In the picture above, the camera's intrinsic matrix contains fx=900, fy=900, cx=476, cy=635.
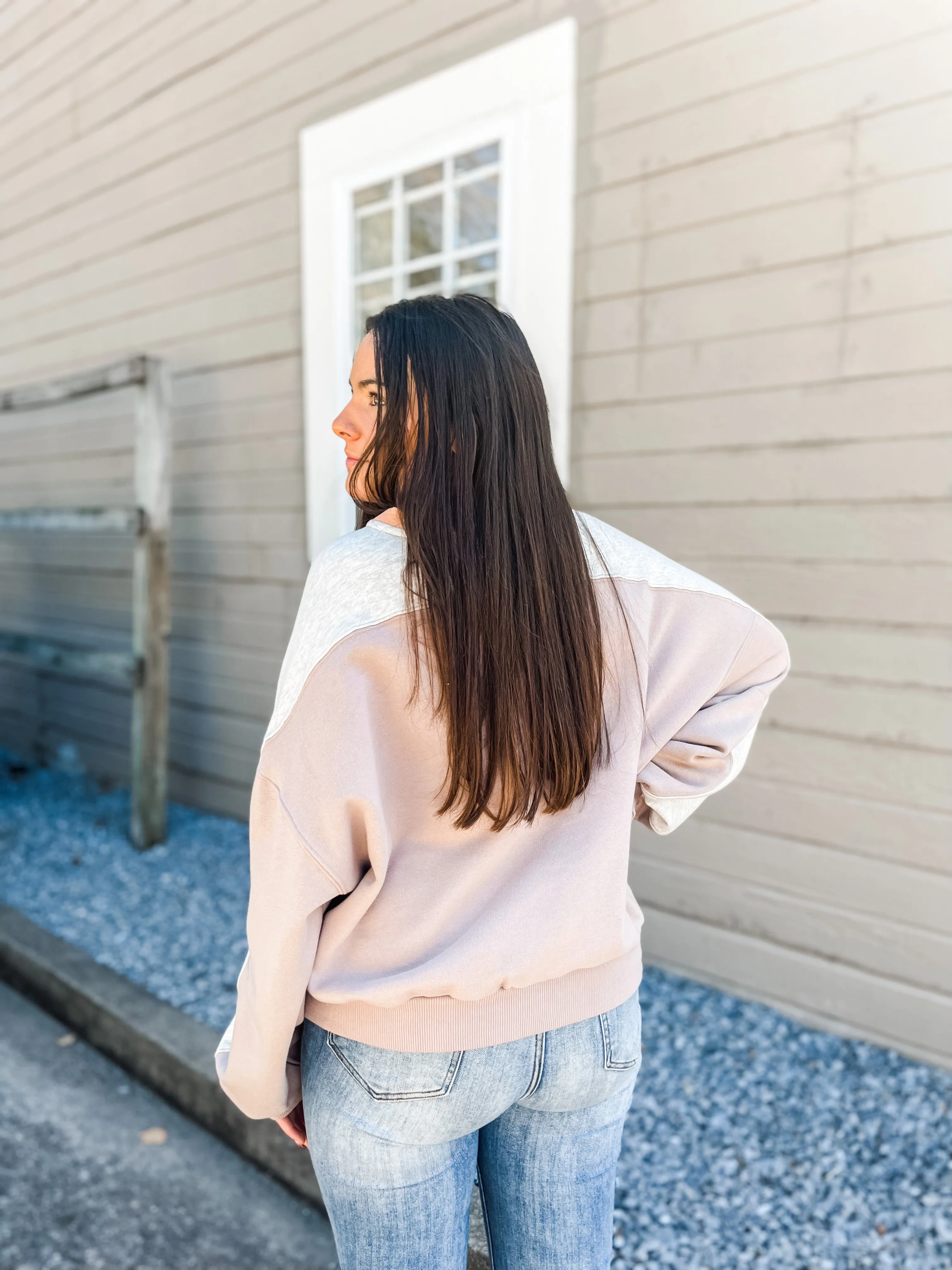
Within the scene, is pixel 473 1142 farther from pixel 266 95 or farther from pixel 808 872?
pixel 266 95

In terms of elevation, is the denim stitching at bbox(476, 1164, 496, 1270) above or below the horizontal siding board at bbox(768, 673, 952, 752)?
below

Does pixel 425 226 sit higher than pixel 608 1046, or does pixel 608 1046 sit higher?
pixel 425 226

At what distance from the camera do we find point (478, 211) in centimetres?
321

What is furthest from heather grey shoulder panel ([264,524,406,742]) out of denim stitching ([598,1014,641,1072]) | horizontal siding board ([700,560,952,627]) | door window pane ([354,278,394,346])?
door window pane ([354,278,394,346])

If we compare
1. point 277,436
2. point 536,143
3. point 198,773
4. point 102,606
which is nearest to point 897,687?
point 536,143

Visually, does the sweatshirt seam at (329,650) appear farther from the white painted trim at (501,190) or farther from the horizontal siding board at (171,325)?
the horizontal siding board at (171,325)

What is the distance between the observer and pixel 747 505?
2.60 meters

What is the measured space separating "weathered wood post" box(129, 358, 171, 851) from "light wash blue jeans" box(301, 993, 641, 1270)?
9.87ft

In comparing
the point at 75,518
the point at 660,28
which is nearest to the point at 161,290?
the point at 75,518

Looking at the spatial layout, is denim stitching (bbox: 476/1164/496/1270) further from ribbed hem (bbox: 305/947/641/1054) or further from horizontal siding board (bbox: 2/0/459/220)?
horizontal siding board (bbox: 2/0/459/220)

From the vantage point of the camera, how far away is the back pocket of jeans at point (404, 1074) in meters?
0.95

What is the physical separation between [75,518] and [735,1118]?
3.43 meters

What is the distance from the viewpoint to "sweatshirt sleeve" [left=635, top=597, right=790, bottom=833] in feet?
3.61

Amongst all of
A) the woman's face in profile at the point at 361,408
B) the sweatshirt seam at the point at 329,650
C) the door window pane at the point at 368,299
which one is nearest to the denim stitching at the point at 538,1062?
the sweatshirt seam at the point at 329,650
